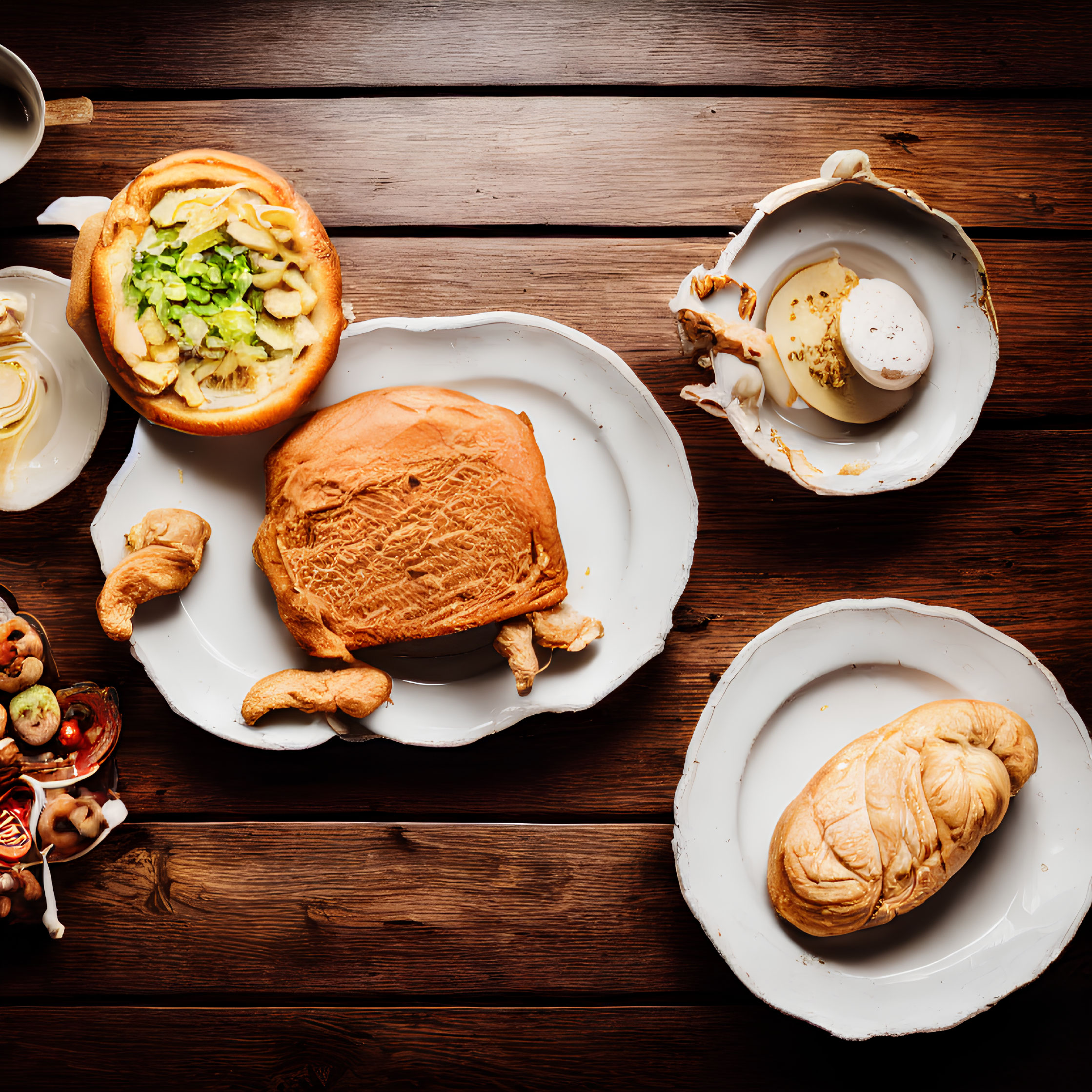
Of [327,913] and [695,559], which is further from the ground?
[695,559]

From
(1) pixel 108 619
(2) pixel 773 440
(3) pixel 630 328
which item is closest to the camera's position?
(1) pixel 108 619

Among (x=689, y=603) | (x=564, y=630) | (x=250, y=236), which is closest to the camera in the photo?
(x=250, y=236)

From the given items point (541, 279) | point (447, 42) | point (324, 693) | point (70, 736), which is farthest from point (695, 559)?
point (70, 736)

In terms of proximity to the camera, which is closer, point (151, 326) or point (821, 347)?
point (151, 326)

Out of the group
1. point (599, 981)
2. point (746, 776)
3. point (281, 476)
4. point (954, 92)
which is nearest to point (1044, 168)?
point (954, 92)

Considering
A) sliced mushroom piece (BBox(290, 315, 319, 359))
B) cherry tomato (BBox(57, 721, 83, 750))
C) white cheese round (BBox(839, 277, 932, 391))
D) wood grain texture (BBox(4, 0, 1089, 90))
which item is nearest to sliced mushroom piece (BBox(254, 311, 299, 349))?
sliced mushroom piece (BBox(290, 315, 319, 359))

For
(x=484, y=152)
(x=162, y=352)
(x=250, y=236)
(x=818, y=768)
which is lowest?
(x=818, y=768)

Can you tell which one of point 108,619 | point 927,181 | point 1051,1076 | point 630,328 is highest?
point 927,181

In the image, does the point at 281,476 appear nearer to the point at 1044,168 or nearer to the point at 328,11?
the point at 328,11

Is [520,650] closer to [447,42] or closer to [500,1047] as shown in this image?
[500,1047]
